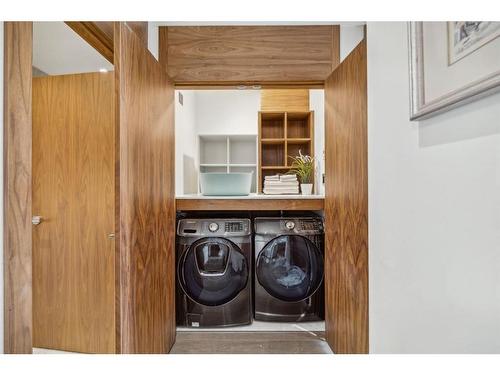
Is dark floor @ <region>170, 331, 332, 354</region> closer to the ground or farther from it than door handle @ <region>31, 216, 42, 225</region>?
closer to the ground

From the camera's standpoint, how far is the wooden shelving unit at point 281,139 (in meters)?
3.67

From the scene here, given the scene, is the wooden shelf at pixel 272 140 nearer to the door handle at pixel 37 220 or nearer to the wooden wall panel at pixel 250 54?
the wooden wall panel at pixel 250 54

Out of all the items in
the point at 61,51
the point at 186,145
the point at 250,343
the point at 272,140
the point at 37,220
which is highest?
the point at 61,51

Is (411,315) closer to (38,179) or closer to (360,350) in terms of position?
(360,350)

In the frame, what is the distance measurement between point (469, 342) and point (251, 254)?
163cm

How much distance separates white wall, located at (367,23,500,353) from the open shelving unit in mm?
3139

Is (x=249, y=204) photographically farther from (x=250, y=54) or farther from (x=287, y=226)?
(x=250, y=54)

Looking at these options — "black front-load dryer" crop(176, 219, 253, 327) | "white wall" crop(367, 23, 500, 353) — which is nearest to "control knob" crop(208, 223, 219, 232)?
"black front-load dryer" crop(176, 219, 253, 327)

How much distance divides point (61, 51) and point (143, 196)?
55.3 inches

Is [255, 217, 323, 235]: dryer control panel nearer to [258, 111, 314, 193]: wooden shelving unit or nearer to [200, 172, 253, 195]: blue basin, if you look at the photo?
[200, 172, 253, 195]: blue basin

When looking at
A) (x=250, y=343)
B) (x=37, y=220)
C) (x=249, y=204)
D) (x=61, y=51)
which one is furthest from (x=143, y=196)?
(x=61, y=51)

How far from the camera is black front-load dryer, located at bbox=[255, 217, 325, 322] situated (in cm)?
218

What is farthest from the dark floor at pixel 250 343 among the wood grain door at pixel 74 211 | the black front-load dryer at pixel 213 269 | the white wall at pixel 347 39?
the white wall at pixel 347 39

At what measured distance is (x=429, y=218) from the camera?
757mm
